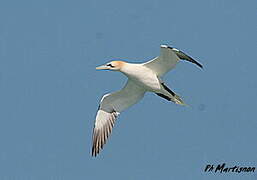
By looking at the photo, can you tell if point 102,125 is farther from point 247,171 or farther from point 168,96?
point 247,171

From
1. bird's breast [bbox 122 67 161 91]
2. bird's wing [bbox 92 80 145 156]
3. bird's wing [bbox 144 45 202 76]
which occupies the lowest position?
bird's wing [bbox 92 80 145 156]

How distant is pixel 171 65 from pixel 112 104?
2.63 m

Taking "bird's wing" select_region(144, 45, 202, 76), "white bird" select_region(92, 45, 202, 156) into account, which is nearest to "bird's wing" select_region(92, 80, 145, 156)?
"white bird" select_region(92, 45, 202, 156)

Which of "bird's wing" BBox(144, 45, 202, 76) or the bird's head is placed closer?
"bird's wing" BBox(144, 45, 202, 76)

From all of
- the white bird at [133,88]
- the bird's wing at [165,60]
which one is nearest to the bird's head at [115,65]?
the white bird at [133,88]

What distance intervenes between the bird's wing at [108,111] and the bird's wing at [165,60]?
1373mm

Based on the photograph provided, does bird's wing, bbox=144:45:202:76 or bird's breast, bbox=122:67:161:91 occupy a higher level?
bird's wing, bbox=144:45:202:76

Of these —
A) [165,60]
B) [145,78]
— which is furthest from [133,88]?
[165,60]

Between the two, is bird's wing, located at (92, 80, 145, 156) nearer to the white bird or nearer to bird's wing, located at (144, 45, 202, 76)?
the white bird

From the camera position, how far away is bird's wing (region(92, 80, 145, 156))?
872 inches

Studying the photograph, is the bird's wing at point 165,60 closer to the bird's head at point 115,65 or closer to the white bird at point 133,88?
the white bird at point 133,88

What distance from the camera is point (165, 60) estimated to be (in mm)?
20734

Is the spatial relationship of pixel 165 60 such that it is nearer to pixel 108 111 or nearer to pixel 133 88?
pixel 133 88

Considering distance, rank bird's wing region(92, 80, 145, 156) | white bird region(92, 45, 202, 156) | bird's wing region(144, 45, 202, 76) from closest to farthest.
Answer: bird's wing region(144, 45, 202, 76), white bird region(92, 45, 202, 156), bird's wing region(92, 80, 145, 156)
